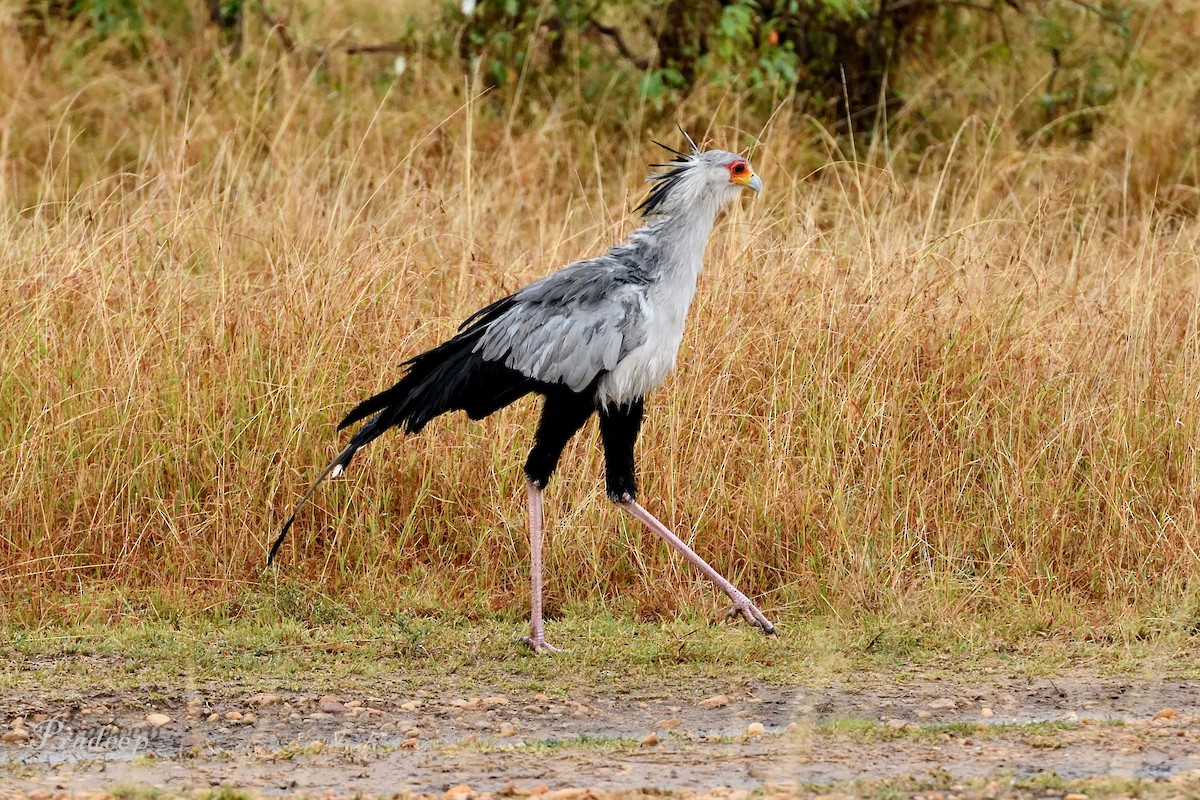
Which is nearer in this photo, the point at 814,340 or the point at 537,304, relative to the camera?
the point at 537,304

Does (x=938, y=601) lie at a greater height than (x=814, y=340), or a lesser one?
lesser

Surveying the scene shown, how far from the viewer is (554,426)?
16.2ft

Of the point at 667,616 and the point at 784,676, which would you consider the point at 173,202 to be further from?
the point at 784,676

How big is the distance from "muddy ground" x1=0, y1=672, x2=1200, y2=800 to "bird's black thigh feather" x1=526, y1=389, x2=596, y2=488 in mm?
771

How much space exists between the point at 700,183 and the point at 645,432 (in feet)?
3.71

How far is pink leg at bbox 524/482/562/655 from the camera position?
4887 millimetres

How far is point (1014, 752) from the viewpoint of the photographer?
385cm

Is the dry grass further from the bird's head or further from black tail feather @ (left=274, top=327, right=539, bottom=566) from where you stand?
the bird's head

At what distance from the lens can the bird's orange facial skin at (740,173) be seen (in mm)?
5047

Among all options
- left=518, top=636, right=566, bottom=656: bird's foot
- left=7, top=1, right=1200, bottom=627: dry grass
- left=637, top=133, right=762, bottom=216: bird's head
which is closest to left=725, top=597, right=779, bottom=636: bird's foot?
left=7, top=1, right=1200, bottom=627: dry grass

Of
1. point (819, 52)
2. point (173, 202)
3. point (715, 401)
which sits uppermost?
point (819, 52)

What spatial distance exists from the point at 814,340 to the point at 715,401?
1.60ft

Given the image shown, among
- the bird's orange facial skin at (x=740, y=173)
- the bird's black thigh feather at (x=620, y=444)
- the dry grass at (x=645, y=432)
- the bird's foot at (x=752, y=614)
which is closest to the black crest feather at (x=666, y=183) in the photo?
the bird's orange facial skin at (x=740, y=173)

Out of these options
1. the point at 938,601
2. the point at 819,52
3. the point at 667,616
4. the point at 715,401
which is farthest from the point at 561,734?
the point at 819,52
